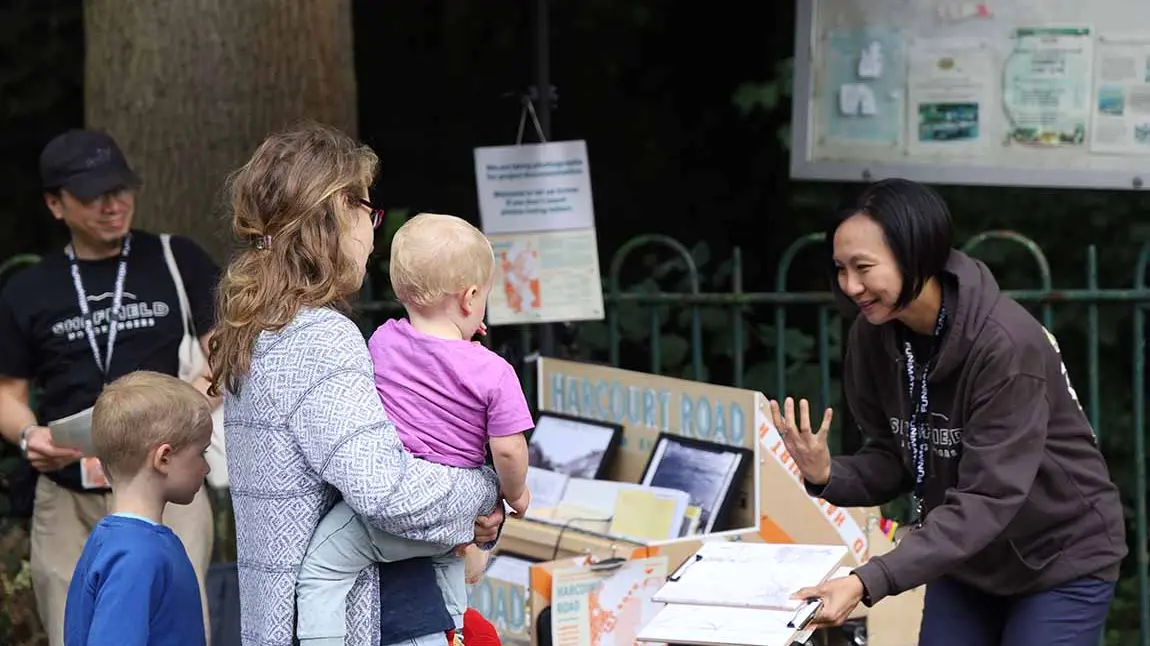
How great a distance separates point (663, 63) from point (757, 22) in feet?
1.73

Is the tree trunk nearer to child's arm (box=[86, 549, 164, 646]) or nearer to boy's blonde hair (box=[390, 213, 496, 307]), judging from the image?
child's arm (box=[86, 549, 164, 646])

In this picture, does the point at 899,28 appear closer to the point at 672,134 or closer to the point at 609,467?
the point at 609,467

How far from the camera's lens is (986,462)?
120 inches

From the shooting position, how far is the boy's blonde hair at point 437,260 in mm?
2693

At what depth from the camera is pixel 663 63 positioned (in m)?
7.57

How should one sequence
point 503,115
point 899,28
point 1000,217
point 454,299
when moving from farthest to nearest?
1. point 503,115
2. point 1000,217
3. point 899,28
4. point 454,299

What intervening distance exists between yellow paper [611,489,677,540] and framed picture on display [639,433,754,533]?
75 mm

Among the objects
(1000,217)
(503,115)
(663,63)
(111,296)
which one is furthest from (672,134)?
(111,296)

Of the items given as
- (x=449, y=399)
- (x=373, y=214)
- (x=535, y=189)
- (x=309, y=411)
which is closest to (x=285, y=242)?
(x=373, y=214)

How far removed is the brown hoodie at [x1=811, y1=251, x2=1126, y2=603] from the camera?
3055mm

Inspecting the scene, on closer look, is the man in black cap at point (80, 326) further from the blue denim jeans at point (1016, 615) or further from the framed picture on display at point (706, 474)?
the blue denim jeans at point (1016, 615)

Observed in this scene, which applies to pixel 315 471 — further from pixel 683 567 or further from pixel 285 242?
pixel 683 567

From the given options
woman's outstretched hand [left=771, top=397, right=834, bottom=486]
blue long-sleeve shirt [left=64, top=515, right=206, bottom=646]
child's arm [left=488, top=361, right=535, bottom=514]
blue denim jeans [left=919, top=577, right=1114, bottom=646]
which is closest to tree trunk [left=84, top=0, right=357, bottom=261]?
blue long-sleeve shirt [left=64, top=515, right=206, bottom=646]

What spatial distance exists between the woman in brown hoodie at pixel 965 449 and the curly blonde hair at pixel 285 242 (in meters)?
1.13
